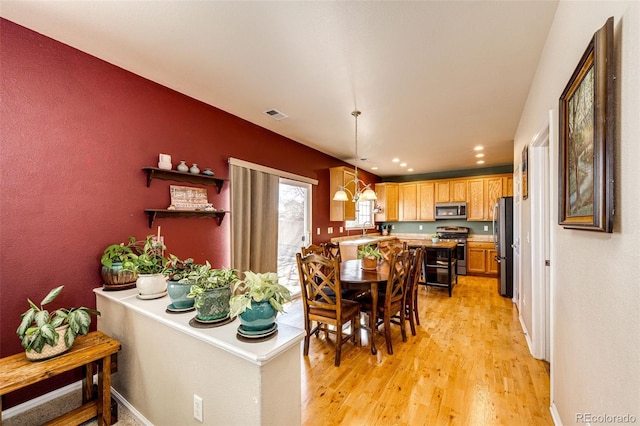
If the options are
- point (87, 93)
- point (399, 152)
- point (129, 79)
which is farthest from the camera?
point (399, 152)

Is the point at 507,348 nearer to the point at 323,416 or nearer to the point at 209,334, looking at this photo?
the point at 323,416

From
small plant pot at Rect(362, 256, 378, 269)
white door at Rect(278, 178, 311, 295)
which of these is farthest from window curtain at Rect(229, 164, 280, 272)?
small plant pot at Rect(362, 256, 378, 269)

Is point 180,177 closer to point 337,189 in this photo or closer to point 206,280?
point 206,280

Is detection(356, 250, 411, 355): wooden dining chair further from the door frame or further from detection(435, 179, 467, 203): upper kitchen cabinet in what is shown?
detection(435, 179, 467, 203): upper kitchen cabinet

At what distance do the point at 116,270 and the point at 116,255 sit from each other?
14cm

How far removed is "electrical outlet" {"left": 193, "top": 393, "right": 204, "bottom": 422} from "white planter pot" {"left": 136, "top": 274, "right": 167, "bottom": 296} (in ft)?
2.73

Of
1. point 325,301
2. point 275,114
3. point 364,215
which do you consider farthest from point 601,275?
point 364,215

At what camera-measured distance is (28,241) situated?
187 centimetres

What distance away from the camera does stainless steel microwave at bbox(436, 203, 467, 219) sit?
6492 millimetres

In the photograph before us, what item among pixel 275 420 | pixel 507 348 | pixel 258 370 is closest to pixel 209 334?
pixel 258 370

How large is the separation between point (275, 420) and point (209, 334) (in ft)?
1.60

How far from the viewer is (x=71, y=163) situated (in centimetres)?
206

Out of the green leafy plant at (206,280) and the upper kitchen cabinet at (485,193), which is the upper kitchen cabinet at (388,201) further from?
the green leafy plant at (206,280)

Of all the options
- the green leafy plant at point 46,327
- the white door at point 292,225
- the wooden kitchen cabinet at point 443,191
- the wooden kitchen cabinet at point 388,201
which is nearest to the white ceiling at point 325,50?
the white door at point 292,225
